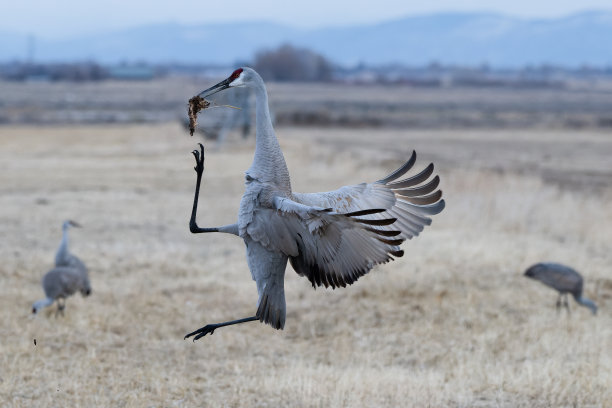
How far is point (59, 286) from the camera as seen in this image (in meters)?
8.13

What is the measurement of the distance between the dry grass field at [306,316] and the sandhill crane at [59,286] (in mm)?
179

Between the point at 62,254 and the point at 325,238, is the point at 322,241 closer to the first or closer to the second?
the point at 325,238

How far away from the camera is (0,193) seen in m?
18.2

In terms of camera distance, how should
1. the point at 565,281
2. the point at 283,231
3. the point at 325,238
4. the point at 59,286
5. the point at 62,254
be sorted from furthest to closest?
the point at 62,254 → the point at 565,281 → the point at 59,286 → the point at 283,231 → the point at 325,238

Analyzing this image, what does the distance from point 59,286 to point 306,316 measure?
2.67 meters

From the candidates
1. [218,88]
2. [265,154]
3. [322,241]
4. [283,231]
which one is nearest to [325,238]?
[322,241]

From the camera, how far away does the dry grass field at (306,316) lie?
241 inches

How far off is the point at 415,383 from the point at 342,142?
99.8ft

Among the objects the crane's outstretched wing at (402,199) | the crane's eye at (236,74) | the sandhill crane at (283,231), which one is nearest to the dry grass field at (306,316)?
the sandhill crane at (283,231)

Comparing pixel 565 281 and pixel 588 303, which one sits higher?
pixel 565 281

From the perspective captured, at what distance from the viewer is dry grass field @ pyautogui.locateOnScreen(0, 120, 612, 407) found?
20.1 feet

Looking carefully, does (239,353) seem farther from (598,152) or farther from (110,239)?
(598,152)

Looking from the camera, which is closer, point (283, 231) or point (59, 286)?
point (283, 231)

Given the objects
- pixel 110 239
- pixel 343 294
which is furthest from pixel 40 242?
pixel 343 294
